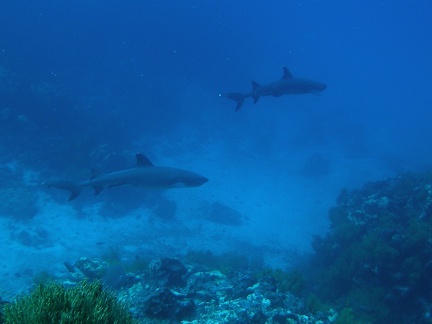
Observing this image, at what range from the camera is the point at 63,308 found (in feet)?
10.2

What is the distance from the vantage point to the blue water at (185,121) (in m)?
22.2

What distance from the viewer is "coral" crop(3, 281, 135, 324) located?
9.85 ft

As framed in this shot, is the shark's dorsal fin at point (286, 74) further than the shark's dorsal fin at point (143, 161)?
Yes

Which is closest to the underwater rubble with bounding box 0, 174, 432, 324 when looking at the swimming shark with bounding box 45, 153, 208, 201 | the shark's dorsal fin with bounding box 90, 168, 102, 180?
the swimming shark with bounding box 45, 153, 208, 201

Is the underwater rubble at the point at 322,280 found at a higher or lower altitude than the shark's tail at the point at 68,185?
lower

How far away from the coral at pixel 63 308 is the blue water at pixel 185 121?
13226mm

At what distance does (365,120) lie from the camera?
2277 inches

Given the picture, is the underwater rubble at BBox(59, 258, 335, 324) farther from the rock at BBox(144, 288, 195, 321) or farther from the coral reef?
the coral reef

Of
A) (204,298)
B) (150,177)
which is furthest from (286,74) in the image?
(204,298)

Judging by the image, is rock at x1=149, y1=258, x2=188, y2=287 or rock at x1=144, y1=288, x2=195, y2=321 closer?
rock at x1=144, y1=288, x2=195, y2=321

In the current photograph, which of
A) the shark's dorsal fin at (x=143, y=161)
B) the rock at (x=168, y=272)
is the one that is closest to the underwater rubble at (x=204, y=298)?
the rock at (x=168, y=272)

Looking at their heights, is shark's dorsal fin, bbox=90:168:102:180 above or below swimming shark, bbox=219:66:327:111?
below

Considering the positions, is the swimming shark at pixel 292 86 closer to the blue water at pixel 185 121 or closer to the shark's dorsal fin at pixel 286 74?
the shark's dorsal fin at pixel 286 74

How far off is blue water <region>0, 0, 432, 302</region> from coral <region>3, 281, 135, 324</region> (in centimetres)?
1323
